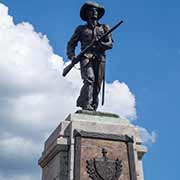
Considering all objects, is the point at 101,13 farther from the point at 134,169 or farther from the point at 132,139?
the point at 134,169

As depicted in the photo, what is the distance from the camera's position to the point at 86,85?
10742mm

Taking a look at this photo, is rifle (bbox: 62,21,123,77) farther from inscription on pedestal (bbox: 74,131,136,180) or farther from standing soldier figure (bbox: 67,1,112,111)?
inscription on pedestal (bbox: 74,131,136,180)

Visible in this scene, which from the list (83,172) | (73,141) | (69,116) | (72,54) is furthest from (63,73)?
(83,172)

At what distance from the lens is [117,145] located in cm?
969

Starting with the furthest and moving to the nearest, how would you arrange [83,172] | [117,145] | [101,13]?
[101,13] < [117,145] < [83,172]

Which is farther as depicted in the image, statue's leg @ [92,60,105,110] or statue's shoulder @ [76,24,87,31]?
statue's shoulder @ [76,24,87,31]

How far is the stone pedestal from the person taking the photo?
29.9 feet

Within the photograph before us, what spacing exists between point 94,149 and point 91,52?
2.90 metres

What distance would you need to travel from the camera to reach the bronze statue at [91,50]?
10742 mm

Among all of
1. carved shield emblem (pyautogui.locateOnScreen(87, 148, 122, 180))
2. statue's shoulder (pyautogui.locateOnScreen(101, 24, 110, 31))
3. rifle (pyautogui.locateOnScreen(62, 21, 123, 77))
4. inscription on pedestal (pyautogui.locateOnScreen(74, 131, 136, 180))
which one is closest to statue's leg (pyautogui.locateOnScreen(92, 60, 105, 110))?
rifle (pyautogui.locateOnScreen(62, 21, 123, 77))

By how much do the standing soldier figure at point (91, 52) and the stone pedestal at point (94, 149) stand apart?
0.74 m

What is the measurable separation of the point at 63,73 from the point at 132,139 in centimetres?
276

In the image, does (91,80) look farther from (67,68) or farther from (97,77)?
(67,68)

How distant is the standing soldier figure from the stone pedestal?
2.43ft
